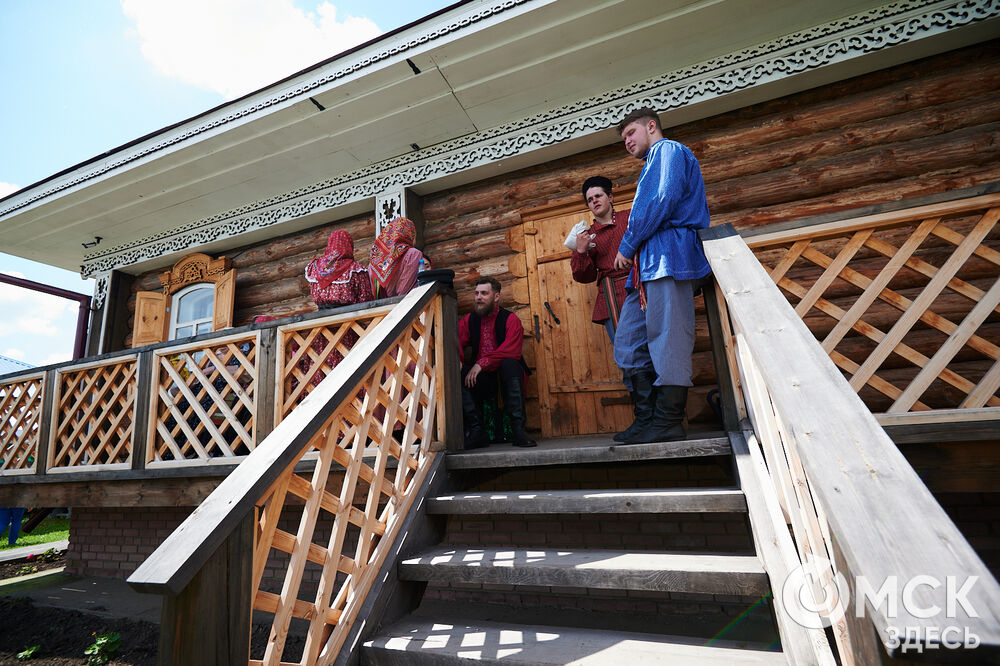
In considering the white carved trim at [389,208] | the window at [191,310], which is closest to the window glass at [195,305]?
the window at [191,310]

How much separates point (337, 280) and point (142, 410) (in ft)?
5.73

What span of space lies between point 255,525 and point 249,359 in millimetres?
2318

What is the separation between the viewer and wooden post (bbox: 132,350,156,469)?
355 centimetres

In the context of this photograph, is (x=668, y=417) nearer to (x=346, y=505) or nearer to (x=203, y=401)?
(x=346, y=505)

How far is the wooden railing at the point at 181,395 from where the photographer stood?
3117mm

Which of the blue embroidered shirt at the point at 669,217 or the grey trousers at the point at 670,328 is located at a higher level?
the blue embroidered shirt at the point at 669,217

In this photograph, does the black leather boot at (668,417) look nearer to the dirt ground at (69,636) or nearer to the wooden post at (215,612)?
the wooden post at (215,612)

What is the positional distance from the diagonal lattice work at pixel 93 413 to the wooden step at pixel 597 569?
3.08 m

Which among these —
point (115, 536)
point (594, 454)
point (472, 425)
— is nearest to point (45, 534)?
A: point (115, 536)

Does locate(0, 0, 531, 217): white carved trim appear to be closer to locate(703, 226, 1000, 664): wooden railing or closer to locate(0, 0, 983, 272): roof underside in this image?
locate(0, 0, 983, 272): roof underside

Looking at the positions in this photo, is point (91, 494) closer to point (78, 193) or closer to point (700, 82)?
point (78, 193)

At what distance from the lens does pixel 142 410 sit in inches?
142

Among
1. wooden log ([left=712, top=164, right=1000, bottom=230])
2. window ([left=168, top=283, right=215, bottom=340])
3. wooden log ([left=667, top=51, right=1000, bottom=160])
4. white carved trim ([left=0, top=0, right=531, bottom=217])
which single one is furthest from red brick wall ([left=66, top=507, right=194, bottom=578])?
wooden log ([left=667, top=51, right=1000, bottom=160])

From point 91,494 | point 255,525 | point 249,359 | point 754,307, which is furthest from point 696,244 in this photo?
point 91,494
